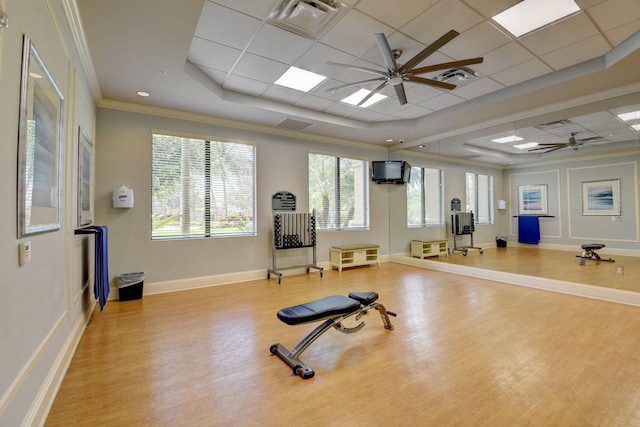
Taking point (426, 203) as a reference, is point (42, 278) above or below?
below

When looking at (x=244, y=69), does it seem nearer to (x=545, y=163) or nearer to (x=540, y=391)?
(x=540, y=391)

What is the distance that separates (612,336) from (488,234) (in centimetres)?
324

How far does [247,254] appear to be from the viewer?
5680 mm

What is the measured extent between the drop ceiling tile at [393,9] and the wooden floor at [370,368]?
3.20 m

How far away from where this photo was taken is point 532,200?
541cm

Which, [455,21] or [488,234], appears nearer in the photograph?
[455,21]

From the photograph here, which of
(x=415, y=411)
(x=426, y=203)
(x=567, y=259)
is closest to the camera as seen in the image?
(x=415, y=411)

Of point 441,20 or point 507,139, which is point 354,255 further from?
point 441,20

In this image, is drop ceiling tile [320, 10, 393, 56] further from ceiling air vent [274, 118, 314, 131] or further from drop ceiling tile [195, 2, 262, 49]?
ceiling air vent [274, 118, 314, 131]

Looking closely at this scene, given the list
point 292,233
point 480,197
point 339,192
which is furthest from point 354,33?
point 480,197

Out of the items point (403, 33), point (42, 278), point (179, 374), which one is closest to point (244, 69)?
point (403, 33)

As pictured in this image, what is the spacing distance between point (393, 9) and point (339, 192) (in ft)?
14.5

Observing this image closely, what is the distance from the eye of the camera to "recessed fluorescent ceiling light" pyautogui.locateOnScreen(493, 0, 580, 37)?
2727 mm

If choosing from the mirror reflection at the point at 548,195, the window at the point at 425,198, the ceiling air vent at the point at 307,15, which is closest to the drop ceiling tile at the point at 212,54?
the ceiling air vent at the point at 307,15
